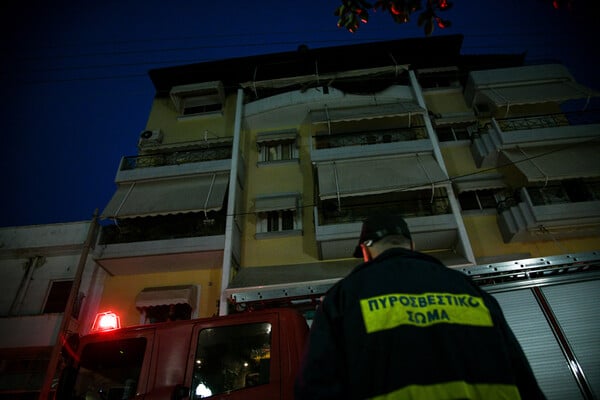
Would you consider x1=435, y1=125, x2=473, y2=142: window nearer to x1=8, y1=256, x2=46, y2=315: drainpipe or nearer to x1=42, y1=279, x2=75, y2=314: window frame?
x1=42, y1=279, x2=75, y2=314: window frame

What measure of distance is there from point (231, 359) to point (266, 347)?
14.5 inches

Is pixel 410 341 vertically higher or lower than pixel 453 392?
higher

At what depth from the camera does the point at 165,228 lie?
34.8ft

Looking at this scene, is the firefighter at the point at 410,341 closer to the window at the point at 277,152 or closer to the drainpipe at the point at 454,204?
the drainpipe at the point at 454,204

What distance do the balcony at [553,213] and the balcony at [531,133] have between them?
1.44m

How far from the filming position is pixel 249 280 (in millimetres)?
8422

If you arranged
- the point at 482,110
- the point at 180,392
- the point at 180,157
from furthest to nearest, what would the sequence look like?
the point at 482,110, the point at 180,157, the point at 180,392

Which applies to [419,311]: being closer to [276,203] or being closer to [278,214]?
[276,203]

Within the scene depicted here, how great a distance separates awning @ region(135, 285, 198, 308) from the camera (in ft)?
28.6

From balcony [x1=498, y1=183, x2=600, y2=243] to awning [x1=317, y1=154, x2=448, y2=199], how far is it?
89.9 inches

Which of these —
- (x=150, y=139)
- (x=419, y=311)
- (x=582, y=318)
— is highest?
(x=150, y=139)

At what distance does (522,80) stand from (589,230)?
20.2ft

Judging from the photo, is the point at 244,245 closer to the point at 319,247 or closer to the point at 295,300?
the point at 319,247

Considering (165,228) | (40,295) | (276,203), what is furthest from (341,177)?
(40,295)
